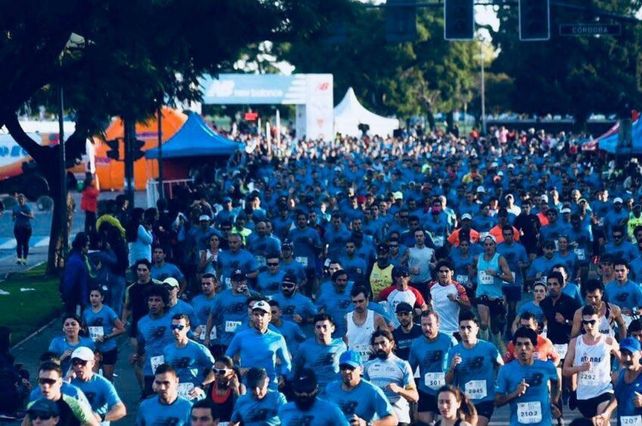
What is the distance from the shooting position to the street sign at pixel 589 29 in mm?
31516

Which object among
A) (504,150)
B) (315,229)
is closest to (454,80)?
(504,150)

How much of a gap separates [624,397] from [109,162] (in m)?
47.0

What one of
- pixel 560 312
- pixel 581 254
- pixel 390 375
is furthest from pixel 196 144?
pixel 390 375

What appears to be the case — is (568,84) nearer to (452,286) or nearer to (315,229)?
(315,229)

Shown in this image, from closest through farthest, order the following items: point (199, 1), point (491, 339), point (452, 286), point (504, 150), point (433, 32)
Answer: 1. point (452, 286)
2. point (491, 339)
3. point (199, 1)
4. point (504, 150)
5. point (433, 32)

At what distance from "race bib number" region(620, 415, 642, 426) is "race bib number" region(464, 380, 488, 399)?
129 centimetres

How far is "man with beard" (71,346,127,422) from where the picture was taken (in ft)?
43.2

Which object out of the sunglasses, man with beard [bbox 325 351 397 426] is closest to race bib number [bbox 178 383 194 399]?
man with beard [bbox 325 351 397 426]

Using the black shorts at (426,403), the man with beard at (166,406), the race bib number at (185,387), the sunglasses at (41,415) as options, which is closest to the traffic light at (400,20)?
the black shorts at (426,403)

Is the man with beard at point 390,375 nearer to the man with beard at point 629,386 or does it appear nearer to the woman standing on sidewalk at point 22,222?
the man with beard at point 629,386

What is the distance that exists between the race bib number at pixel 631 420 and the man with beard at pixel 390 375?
1526 mm

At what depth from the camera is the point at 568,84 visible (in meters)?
98.1

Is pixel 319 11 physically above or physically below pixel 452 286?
above

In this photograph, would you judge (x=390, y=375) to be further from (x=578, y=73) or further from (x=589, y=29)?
(x=578, y=73)
